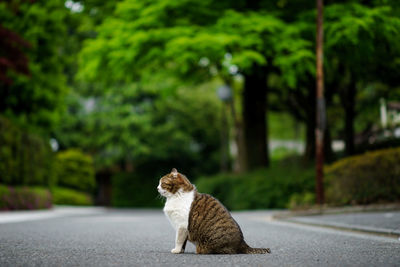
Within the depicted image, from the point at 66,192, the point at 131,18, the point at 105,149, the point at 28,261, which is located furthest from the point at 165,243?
the point at 105,149

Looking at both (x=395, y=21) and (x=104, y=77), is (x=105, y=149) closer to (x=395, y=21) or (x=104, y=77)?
(x=104, y=77)

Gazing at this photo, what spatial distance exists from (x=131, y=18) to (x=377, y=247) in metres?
12.9

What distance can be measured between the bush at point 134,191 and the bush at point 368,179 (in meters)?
24.6

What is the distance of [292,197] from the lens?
17.6 metres

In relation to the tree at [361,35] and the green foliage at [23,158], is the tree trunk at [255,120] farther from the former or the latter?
the green foliage at [23,158]

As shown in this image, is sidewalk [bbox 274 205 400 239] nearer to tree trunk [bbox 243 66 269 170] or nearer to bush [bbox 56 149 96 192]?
tree trunk [bbox 243 66 269 170]

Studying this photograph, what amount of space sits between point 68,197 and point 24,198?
49.0 feet

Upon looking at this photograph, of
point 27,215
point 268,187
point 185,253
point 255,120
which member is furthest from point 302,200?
point 185,253

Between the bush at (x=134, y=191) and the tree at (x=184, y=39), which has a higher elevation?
the tree at (x=184, y=39)

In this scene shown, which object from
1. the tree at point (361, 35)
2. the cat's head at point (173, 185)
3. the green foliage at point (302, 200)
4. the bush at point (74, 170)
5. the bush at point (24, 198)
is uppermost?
the tree at point (361, 35)

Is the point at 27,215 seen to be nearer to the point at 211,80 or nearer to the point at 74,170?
the point at 211,80

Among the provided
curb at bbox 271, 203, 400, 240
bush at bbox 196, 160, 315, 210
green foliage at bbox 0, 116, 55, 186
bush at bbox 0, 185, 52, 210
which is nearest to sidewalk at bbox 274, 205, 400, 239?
curb at bbox 271, 203, 400, 240

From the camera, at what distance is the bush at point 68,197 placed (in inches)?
1367

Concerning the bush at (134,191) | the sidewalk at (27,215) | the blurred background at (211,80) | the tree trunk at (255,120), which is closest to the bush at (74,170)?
the blurred background at (211,80)
